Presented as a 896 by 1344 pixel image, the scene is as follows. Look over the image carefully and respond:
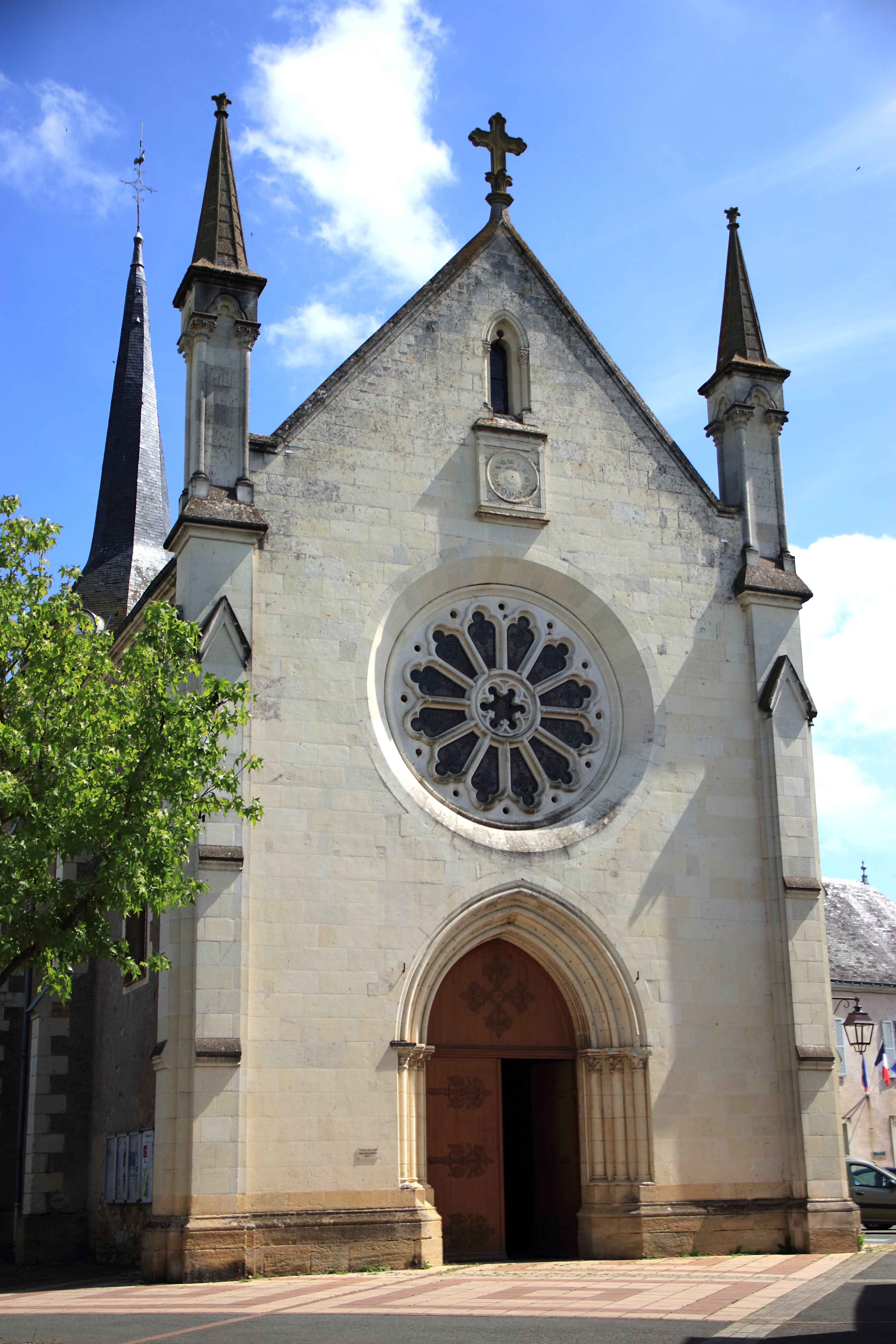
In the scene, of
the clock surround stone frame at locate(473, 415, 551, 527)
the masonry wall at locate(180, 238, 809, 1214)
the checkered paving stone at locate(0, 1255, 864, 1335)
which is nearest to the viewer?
the checkered paving stone at locate(0, 1255, 864, 1335)

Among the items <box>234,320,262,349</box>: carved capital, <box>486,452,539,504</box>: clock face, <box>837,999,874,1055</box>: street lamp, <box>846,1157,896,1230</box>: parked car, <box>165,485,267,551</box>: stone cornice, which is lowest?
<box>846,1157,896,1230</box>: parked car

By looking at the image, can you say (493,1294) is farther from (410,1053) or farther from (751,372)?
(751,372)

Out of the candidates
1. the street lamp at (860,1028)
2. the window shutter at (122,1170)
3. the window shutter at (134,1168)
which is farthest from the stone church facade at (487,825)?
the street lamp at (860,1028)

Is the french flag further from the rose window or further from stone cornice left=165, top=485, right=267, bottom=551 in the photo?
stone cornice left=165, top=485, right=267, bottom=551

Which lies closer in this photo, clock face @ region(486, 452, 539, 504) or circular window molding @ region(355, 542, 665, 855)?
circular window molding @ region(355, 542, 665, 855)

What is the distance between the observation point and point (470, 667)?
60.3 ft

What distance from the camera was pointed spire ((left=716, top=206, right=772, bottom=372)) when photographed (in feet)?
68.5

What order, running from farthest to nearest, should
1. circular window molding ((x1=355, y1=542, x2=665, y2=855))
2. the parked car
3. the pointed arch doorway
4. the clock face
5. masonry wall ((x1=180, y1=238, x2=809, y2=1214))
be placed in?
1. the parked car
2. the clock face
3. circular window molding ((x1=355, y1=542, x2=665, y2=855))
4. the pointed arch doorway
5. masonry wall ((x1=180, y1=238, x2=809, y2=1214))

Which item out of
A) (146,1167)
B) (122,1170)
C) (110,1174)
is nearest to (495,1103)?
(146,1167)

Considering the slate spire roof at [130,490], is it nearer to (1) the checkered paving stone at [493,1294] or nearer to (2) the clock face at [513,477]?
(2) the clock face at [513,477]

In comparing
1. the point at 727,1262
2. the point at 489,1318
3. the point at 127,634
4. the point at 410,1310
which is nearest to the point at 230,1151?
the point at 410,1310

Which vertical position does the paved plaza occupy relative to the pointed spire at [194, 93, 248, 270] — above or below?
below

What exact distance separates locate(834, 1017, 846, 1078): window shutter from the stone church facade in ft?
50.7

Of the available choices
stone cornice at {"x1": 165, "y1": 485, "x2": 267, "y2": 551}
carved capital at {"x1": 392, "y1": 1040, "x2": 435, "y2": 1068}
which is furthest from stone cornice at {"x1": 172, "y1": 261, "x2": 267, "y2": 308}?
carved capital at {"x1": 392, "y1": 1040, "x2": 435, "y2": 1068}
